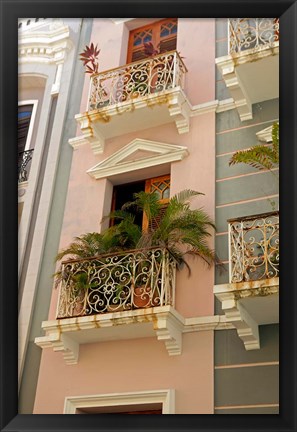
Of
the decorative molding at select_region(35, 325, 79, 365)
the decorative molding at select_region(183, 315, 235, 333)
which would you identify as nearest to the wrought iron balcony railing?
the decorative molding at select_region(35, 325, 79, 365)

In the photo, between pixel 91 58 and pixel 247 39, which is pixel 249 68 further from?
pixel 91 58

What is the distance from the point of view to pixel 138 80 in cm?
988

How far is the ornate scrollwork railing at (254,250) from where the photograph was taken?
23.2 feet

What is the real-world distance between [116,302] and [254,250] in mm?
1831

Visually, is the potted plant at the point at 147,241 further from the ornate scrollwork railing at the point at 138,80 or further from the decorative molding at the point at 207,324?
the ornate scrollwork railing at the point at 138,80

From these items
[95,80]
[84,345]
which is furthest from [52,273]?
[95,80]

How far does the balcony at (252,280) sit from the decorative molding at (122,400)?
3.71ft

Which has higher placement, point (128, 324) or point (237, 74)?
point (237, 74)

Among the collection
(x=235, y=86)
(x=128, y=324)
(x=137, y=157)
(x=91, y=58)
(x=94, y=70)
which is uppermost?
(x=91, y=58)

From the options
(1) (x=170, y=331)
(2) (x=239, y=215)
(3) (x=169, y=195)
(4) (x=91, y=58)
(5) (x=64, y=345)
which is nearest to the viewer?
(1) (x=170, y=331)

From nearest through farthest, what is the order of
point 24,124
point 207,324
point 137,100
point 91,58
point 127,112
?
point 207,324
point 137,100
point 127,112
point 91,58
point 24,124

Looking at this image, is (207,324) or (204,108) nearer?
(207,324)

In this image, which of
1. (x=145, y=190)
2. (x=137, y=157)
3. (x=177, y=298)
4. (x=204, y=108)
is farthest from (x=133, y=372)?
(x=204, y=108)

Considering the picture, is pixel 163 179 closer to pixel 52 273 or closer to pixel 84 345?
pixel 52 273
